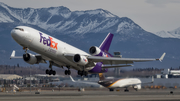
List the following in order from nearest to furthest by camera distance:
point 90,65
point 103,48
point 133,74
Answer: point 90,65
point 103,48
point 133,74

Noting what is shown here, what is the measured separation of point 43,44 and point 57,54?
3.71m

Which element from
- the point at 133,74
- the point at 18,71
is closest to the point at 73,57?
the point at 133,74

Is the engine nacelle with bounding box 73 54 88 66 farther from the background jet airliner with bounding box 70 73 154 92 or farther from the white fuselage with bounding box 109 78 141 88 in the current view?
the white fuselage with bounding box 109 78 141 88

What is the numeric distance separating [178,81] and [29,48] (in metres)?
87.2

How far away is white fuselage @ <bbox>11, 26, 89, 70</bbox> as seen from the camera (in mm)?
48938

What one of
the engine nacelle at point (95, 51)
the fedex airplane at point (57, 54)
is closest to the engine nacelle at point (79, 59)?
the fedex airplane at point (57, 54)

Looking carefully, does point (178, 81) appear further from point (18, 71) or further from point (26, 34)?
point (18, 71)

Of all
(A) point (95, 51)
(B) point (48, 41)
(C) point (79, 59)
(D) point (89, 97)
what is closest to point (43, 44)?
(B) point (48, 41)

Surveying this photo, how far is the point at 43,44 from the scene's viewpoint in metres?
51.0

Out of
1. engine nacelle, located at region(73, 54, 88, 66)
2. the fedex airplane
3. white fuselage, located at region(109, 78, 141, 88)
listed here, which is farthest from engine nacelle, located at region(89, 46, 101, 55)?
white fuselage, located at region(109, 78, 141, 88)

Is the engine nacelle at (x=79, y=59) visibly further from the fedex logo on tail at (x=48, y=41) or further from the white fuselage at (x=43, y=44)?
the fedex logo on tail at (x=48, y=41)

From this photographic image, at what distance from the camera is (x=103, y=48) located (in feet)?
222

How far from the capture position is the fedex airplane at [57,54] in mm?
49438

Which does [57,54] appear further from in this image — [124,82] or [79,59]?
[124,82]
